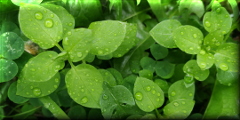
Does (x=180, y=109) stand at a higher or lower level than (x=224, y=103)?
higher

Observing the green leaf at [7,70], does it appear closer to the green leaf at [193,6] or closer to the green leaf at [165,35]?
the green leaf at [165,35]

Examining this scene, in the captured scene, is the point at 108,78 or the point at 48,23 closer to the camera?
the point at 48,23

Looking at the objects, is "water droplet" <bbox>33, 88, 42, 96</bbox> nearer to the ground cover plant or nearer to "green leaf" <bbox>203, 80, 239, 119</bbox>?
the ground cover plant

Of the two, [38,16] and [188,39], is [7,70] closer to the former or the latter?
[38,16]

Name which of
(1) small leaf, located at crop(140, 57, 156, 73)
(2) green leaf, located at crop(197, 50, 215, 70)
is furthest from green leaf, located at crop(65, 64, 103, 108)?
(2) green leaf, located at crop(197, 50, 215, 70)

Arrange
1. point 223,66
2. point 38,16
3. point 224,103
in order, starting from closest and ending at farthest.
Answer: point 38,16 → point 223,66 → point 224,103

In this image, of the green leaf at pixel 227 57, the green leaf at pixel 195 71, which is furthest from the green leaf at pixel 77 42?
the green leaf at pixel 227 57

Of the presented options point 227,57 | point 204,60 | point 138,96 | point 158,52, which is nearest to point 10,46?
point 138,96

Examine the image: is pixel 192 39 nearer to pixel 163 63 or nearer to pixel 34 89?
pixel 163 63
